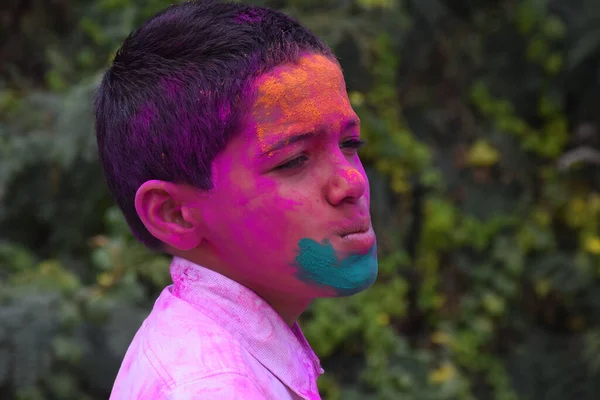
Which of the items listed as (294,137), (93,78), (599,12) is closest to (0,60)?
(93,78)

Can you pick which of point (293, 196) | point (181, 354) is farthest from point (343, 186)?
point (181, 354)

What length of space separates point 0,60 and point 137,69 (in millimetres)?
2970

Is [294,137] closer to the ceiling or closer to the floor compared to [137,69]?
closer to the floor

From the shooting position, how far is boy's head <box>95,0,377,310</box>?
1.25 m

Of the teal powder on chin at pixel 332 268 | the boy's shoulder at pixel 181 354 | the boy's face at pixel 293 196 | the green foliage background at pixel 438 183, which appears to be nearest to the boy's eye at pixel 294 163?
the boy's face at pixel 293 196

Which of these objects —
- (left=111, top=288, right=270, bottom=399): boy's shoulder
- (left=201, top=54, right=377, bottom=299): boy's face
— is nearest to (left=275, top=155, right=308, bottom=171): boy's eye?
(left=201, top=54, right=377, bottom=299): boy's face

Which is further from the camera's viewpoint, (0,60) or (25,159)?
(0,60)

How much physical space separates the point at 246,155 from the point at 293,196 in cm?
10

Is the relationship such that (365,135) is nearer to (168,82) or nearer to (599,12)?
(599,12)

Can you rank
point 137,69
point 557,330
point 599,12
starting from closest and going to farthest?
point 137,69, point 599,12, point 557,330

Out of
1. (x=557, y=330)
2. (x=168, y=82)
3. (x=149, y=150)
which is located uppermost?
(x=168, y=82)

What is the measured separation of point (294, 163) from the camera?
126 centimetres

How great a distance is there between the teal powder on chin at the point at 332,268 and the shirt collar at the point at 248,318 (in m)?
0.09

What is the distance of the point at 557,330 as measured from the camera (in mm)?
4258
